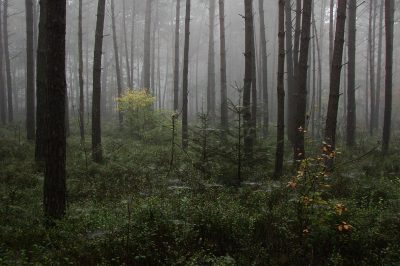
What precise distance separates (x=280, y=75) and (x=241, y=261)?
5268mm

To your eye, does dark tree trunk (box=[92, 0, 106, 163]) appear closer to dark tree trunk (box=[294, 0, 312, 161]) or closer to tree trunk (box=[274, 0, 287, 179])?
tree trunk (box=[274, 0, 287, 179])

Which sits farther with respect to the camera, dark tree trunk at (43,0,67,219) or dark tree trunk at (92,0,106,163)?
dark tree trunk at (92,0,106,163)

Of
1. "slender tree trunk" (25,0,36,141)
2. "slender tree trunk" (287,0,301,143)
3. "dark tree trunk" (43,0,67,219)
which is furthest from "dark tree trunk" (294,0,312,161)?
"slender tree trunk" (25,0,36,141)

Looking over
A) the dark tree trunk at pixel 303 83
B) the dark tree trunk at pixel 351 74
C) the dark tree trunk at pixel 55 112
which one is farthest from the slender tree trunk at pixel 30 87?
the dark tree trunk at pixel 351 74

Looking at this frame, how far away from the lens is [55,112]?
3.83 meters

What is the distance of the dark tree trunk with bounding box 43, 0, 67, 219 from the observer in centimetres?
373

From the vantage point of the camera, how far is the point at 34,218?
387 centimetres

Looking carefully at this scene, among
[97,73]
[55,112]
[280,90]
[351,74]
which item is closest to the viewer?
[55,112]

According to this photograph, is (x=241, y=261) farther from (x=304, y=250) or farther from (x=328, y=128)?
(x=328, y=128)

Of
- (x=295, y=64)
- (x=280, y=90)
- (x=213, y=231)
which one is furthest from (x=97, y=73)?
(x=295, y=64)

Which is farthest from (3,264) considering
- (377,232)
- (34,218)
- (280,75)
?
(280,75)

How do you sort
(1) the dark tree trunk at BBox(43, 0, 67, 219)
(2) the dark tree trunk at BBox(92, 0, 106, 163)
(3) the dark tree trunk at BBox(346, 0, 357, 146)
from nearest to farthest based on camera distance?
(1) the dark tree trunk at BBox(43, 0, 67, 219) < (2) the dark tree trunk at BBox(92, 0, 106, 163) < (3) the dark tree trunk at BBox(346, 0, 357, 146)

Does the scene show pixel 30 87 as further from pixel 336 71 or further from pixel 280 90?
pixel 336 71

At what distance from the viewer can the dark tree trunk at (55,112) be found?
373 cm
